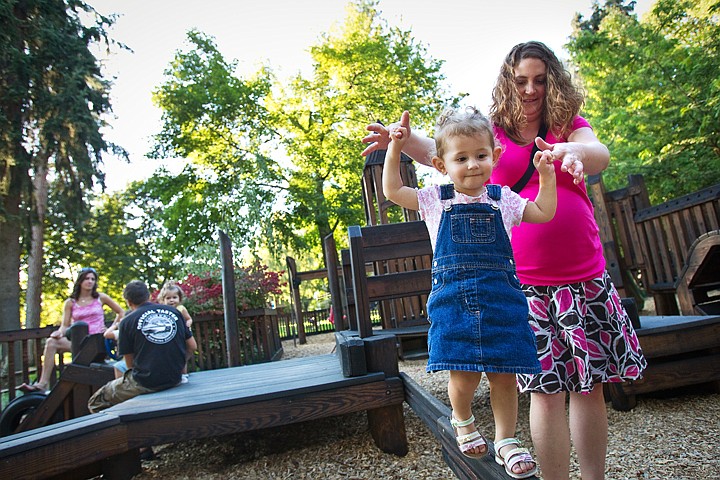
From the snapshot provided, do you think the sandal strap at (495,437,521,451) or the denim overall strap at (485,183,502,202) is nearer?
the sandal strap at (495,437,521,451)

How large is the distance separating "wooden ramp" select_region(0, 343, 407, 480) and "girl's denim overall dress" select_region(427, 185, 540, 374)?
2.00 metres

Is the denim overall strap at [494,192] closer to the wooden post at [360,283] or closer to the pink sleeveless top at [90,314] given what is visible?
the wooden post at [360,283]

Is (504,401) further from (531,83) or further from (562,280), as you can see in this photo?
(531,83)

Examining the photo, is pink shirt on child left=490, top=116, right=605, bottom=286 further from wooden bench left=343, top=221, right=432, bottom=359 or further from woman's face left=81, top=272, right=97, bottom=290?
woman's face left=81, top=272, right=97, bottom=290

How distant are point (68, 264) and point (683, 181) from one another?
24159 millimetres

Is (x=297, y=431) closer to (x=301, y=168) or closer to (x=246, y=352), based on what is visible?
(x=246, y=352)

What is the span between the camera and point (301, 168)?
65.2 ft

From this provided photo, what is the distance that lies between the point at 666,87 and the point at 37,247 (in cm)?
1749

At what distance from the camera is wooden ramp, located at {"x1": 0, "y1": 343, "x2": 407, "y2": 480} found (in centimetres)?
294

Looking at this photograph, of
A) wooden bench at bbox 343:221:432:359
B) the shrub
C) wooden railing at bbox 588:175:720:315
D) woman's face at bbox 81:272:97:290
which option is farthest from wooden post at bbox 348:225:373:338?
the shrub

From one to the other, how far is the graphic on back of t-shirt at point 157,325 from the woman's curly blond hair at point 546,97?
342cm

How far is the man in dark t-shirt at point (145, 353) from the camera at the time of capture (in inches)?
158

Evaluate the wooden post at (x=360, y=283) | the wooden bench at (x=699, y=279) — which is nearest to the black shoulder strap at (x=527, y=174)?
the wooden post at (x=360, y=283)

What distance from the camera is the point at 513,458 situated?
1.43 metres
